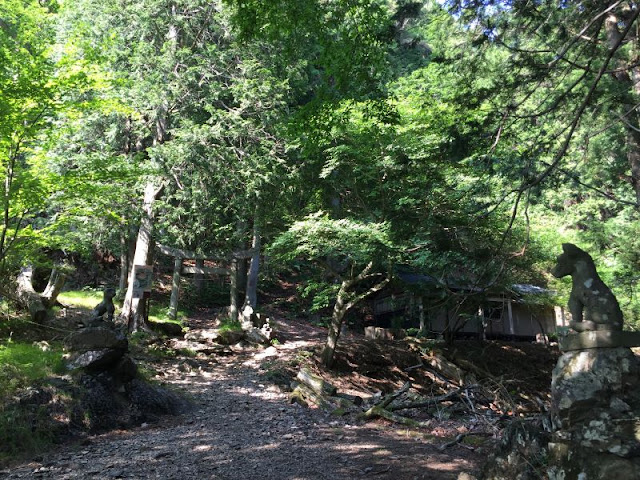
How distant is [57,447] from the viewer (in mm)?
6035

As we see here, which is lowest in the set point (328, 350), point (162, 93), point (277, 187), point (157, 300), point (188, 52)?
point (328, 350)

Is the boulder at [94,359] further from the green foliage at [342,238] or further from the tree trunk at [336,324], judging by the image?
the tree trunk at [336,324]

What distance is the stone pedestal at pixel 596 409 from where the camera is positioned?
3.74m

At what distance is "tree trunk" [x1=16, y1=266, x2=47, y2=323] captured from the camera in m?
10.2

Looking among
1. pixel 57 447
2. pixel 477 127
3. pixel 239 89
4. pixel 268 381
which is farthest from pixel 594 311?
pixel 239 89

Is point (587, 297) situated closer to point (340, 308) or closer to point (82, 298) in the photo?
point (340, 308)

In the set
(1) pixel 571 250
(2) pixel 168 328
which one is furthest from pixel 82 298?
(1) pixel 571 250

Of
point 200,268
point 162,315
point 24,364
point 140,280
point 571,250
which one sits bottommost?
point 24,364

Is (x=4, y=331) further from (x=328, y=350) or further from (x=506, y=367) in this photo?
(x=506, y=367)

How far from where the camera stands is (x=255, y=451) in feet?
19.6

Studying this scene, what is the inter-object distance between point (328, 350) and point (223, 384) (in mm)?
3317

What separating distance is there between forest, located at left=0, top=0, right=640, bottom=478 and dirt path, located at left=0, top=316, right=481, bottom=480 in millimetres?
1450

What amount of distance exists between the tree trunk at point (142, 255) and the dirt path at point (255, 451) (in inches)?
189

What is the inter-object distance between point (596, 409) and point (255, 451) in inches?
160
